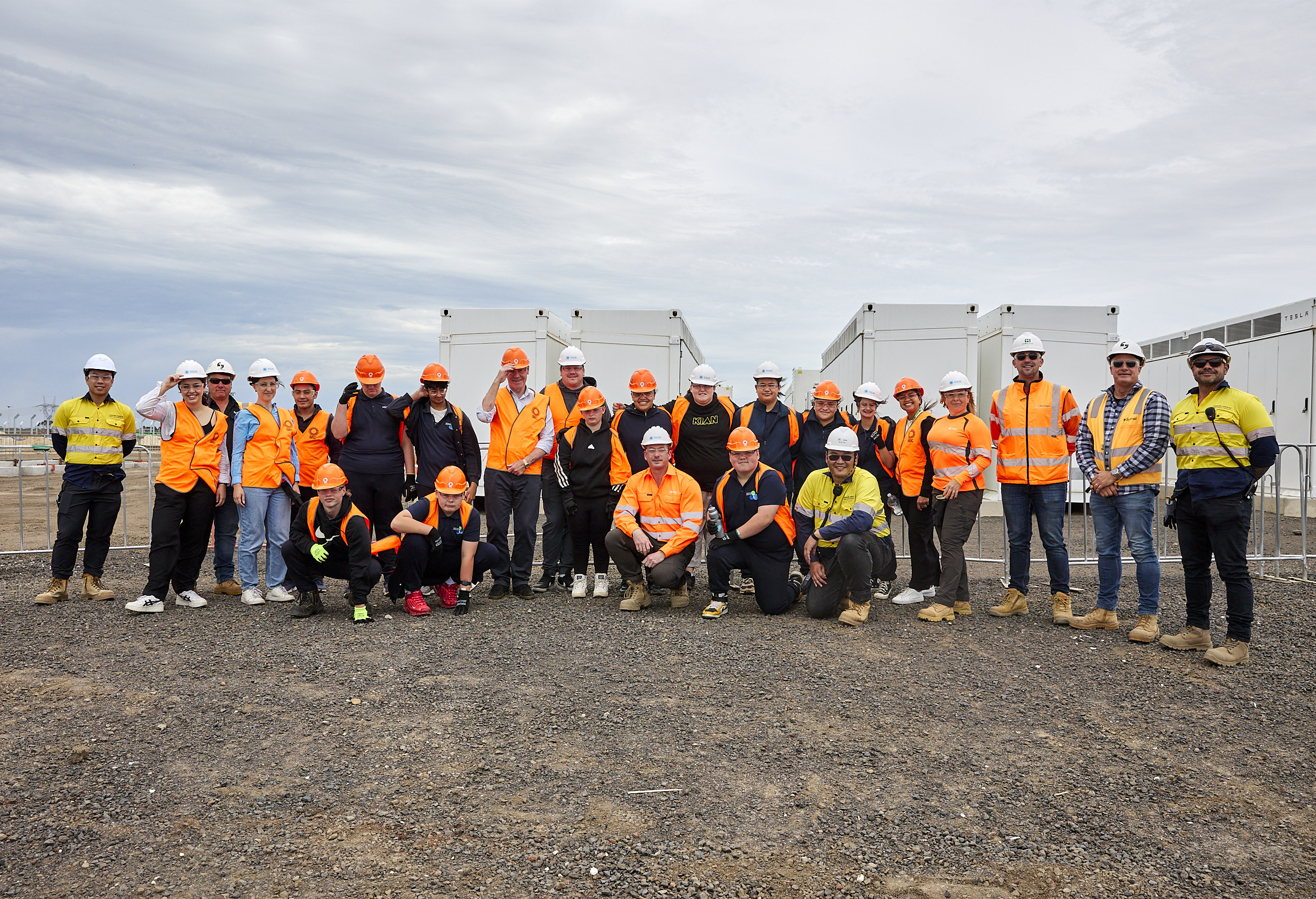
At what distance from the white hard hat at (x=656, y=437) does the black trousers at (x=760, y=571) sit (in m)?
0.97

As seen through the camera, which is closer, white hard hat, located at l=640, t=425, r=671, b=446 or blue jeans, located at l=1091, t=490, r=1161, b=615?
blue jeans, located at l=1091, t=490, r=1161, b=615

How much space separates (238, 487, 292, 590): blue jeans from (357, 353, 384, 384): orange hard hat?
116cm

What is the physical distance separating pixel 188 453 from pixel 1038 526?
6734 mm

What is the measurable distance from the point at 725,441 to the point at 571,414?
1406 mm

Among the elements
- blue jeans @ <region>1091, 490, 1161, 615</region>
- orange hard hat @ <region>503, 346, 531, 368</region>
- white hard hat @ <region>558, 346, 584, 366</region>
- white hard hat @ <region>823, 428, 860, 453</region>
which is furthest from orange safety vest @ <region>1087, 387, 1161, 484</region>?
orange hard hat @ <region>503, 346, 531, 368</region>

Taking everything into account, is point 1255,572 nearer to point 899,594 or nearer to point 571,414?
point 899,594

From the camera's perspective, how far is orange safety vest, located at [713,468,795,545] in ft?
21.6

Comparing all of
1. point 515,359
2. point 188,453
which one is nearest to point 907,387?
point 515,359

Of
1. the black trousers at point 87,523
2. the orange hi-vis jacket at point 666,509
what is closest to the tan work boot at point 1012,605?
the orange hi-vis jacket at point 666,509

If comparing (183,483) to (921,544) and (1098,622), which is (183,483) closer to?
(921,544)

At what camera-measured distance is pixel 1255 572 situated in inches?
346

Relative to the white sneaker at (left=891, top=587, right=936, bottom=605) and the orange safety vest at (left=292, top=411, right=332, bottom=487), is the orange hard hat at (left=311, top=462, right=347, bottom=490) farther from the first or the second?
the white sneaker at (left=891, top=587, right=936, bottom=605)

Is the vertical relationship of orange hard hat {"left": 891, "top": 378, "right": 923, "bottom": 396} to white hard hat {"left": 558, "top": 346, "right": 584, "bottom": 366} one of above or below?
below

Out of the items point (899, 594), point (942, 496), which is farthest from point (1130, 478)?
point (899, 594)
